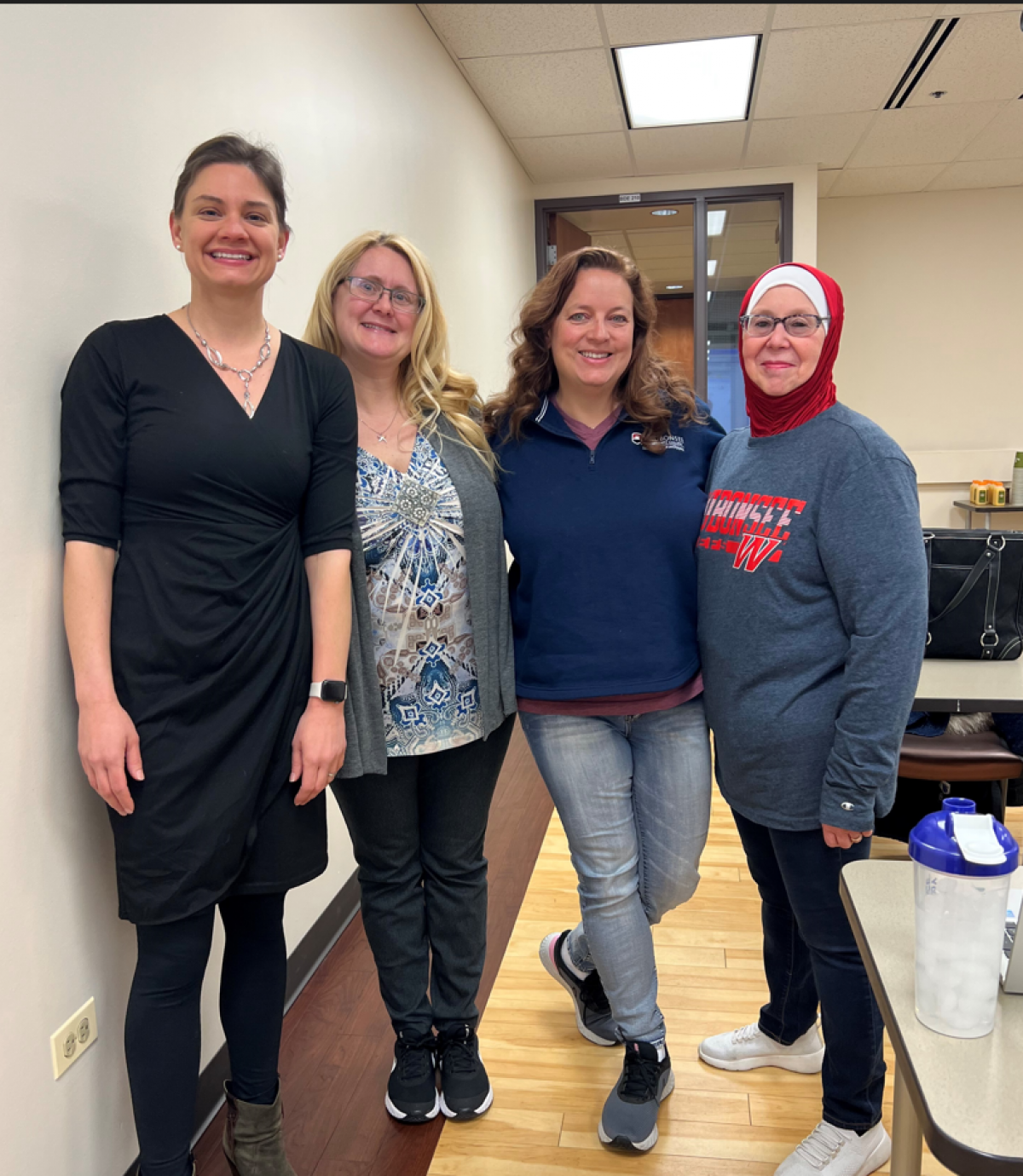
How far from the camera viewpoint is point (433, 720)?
163 centimetres

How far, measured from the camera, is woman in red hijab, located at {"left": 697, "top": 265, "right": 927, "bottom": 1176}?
138cm

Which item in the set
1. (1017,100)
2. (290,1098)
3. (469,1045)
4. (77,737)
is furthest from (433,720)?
(1017,100)

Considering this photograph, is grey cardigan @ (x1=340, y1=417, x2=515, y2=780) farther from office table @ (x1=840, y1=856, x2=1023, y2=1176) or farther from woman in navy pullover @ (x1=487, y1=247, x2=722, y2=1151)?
office table @ (x1=840, y1=856, x2=1023, y2=1176)

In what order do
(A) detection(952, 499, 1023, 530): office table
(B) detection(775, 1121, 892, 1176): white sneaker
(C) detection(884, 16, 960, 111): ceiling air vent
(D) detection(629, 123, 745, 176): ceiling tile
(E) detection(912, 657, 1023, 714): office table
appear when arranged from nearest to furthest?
(B) detection(775, 1121, 892, 1176): white sneaker, (E) detection(912, 657, 1023, 714): office table, (C) detection(884, 16, 960, 111): ceiling air vent, (D) detection(629, 123, 745, 176): ceiling tile, (A) detection(952, 499, 1023, 530): office table

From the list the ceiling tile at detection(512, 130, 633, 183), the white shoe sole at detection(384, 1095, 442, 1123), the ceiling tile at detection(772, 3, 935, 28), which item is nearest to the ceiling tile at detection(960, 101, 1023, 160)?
the ceiling tile at detection(772, 3, 935, 28)

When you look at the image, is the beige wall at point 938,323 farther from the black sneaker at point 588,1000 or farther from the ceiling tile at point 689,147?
the black sneaker at point 588,1000

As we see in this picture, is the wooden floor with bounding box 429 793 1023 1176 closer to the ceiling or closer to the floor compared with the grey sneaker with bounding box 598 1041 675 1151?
closer to the floor

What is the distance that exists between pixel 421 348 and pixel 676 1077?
4.87 ft

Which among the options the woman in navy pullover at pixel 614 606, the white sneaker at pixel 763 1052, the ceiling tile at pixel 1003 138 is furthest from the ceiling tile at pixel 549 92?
the white sneaker at pixel 763 1052

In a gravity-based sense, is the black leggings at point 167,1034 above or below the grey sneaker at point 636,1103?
above

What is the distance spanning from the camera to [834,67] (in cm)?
412

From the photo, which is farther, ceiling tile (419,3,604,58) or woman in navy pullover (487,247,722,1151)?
ceiling tile (419,3,604,58)

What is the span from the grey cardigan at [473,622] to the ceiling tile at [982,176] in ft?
18.4

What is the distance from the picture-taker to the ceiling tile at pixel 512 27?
3387 millimetres
